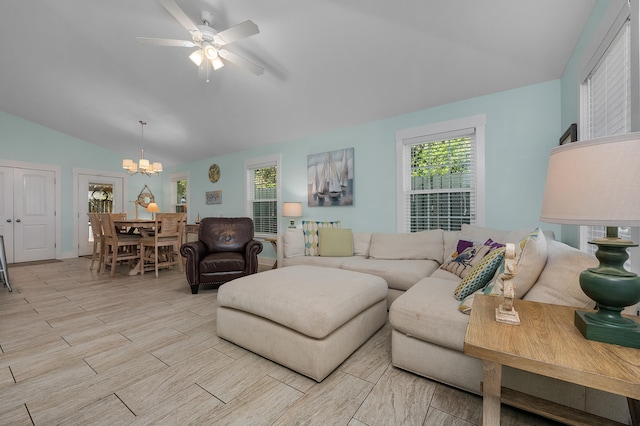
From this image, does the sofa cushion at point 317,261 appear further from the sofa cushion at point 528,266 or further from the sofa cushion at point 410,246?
the sofa cushion at point 528,266

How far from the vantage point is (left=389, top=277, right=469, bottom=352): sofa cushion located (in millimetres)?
1424

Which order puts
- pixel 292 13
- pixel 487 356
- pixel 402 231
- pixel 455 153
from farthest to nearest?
pixel 402 231 → pixel 455 153 → pixel 292 13 → pixel 487 356

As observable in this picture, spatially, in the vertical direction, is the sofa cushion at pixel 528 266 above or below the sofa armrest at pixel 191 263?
above

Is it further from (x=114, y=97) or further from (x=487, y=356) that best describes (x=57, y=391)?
(x=114, y=97)

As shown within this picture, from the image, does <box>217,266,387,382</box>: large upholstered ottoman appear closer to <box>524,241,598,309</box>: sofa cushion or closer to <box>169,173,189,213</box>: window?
<box>524,241,598,309</box>: sofa cushion

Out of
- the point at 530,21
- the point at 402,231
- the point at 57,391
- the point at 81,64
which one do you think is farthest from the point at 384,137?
the point at 81,64

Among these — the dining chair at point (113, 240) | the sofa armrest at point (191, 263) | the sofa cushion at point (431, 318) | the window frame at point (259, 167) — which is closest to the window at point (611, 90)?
the sofa cushion at point (431, 318)

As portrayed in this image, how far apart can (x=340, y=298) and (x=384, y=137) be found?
279 centimetres

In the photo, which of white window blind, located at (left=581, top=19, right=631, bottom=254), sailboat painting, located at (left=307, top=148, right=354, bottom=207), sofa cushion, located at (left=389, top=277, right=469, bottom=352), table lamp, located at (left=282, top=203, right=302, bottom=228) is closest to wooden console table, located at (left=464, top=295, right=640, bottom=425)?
sofa cushion, located at (left=389, top=277, right=469, bottom=352)

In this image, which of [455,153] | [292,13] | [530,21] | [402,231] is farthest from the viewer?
[402,231]

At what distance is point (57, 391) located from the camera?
1513 mm

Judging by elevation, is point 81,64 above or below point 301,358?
above

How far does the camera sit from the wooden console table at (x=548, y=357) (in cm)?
71

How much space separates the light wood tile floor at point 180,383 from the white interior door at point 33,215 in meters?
4.50
